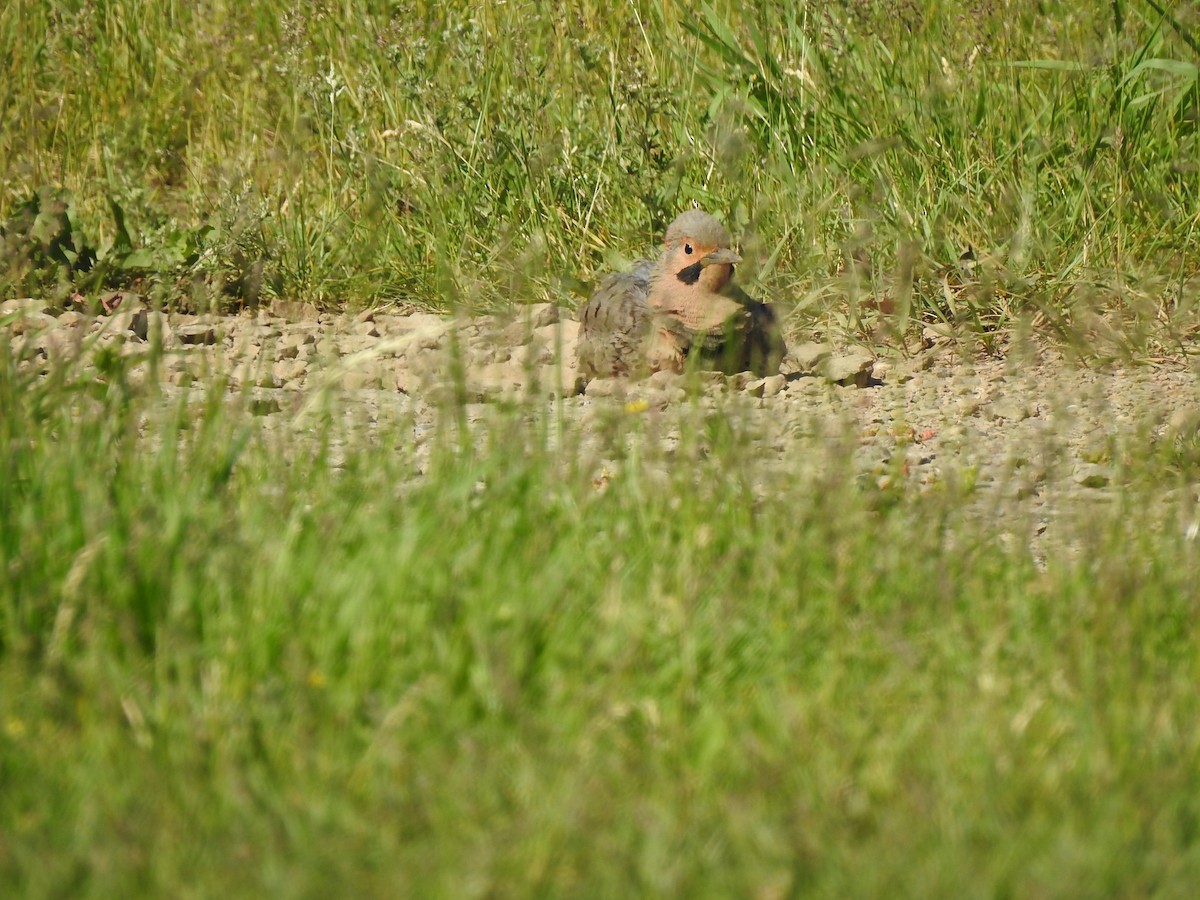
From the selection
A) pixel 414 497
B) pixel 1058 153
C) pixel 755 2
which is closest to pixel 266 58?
pixel 755 2

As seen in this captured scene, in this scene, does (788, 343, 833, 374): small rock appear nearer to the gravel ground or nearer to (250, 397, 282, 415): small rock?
the gravel ground

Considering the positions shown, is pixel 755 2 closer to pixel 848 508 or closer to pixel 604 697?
pixel 848 508

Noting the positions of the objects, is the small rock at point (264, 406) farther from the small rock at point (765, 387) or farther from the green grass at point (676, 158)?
the small rock at point (765, 387)

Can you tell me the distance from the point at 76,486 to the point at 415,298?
2917 mm

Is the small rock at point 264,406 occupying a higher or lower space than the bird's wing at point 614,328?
lower

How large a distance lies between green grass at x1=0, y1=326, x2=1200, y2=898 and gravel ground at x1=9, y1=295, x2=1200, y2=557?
0.20 m

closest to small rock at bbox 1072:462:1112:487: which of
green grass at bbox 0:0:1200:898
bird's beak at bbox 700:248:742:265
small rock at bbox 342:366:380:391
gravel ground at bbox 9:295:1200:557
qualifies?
gravel ground at bbox 9:295:1200:557

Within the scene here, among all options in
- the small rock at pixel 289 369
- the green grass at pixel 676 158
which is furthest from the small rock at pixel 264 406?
the green grass at pixel 676 158

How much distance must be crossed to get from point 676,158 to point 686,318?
1143 mm

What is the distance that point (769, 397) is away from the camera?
4.57 m

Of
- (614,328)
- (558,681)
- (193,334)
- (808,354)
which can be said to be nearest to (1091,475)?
(808,354)

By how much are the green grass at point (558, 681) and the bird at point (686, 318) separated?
156 cm

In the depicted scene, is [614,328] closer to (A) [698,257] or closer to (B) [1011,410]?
(A) [698,257]

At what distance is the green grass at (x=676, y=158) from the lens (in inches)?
205
